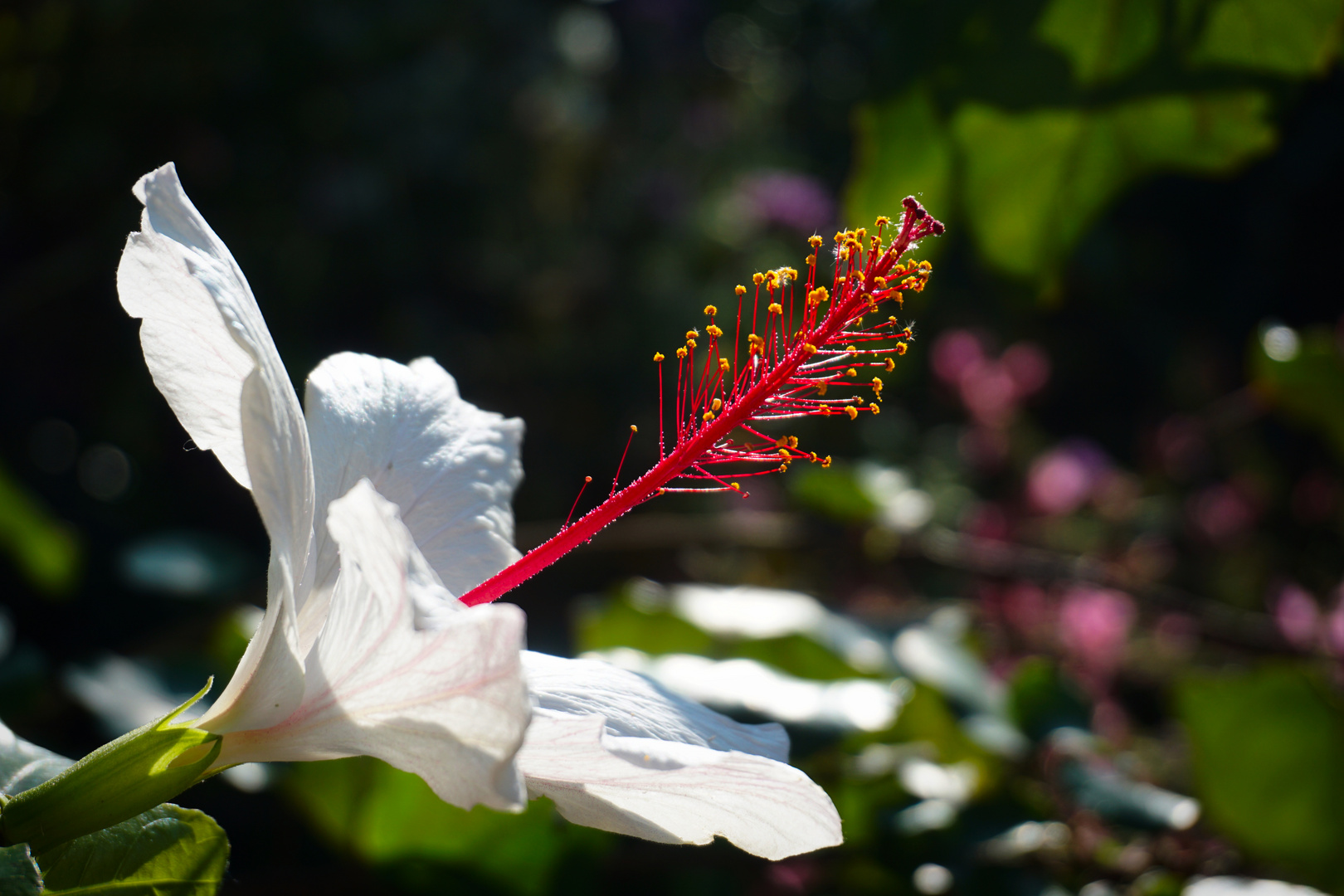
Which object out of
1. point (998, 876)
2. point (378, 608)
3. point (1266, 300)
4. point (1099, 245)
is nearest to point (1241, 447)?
point (1266, 300)

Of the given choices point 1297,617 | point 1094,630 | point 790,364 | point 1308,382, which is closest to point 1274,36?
point 790,364

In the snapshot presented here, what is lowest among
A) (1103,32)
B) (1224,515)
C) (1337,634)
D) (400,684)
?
(400,684)

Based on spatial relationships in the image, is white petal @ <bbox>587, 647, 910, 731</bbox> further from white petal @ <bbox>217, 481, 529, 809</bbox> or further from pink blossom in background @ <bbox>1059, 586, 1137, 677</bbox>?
pink blossom in background @ <bbox>1059, 586, 1137, 677</bbox>

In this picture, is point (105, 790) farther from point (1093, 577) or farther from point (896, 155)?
point (1093, 577)

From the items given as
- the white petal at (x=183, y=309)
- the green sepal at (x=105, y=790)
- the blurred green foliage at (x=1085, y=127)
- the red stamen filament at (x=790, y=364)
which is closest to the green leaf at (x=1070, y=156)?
the blurred green foliage at (x=1085, y=127)

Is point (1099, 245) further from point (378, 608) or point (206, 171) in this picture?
point (378, 608)

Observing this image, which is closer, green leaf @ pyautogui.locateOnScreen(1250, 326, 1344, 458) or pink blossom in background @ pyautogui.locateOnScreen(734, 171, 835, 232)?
green leaf @ pyautogui.locateOnScreen(1250, 326, 1344, 458)

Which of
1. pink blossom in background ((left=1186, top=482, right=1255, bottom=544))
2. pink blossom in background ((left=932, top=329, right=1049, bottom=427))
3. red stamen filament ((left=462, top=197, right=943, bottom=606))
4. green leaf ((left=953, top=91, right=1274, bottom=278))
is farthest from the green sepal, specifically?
pink blossom in background ((left=1186, top=482, right=1255, bottom=544))
